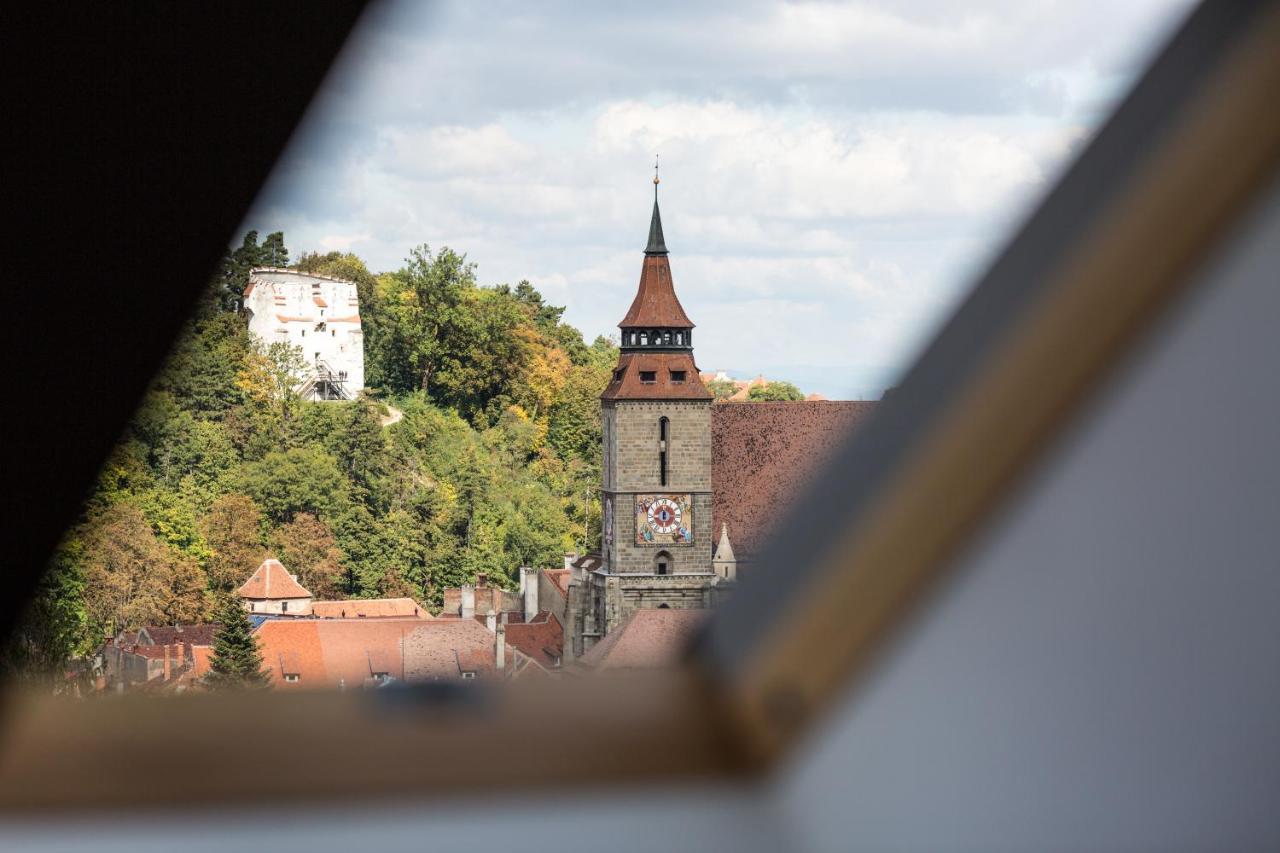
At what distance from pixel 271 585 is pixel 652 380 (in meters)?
14.4

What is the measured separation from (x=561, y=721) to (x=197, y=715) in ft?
0.64

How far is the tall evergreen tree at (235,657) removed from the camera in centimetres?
96

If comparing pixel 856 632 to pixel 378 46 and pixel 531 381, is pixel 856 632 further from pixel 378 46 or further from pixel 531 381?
Result: pixel 531 381

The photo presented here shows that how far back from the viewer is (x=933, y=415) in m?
0.73

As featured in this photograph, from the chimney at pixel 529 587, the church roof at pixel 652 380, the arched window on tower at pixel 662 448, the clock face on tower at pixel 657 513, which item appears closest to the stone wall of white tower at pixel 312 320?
the chimney at pixel 529 587

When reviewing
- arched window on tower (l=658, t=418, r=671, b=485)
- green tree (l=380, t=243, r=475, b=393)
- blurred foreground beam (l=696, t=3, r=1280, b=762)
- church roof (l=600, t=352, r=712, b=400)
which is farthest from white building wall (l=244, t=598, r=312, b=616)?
arched window on tower (l=658, t=418, r=671, b=485)

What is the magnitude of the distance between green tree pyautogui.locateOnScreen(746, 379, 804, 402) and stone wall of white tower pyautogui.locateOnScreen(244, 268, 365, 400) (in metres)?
0.36

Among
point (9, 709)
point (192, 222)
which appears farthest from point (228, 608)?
point (192, 222)

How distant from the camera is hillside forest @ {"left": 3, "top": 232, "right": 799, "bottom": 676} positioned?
821 mm

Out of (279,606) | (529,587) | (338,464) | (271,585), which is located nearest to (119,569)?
(279,606)

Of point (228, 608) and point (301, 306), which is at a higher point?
point (301, 306)

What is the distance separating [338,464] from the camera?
6.86 feet

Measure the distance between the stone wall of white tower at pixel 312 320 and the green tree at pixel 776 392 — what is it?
0.36 m

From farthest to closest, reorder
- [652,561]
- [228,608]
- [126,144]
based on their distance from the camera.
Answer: [652,561]
[228,608]
[126,144]
